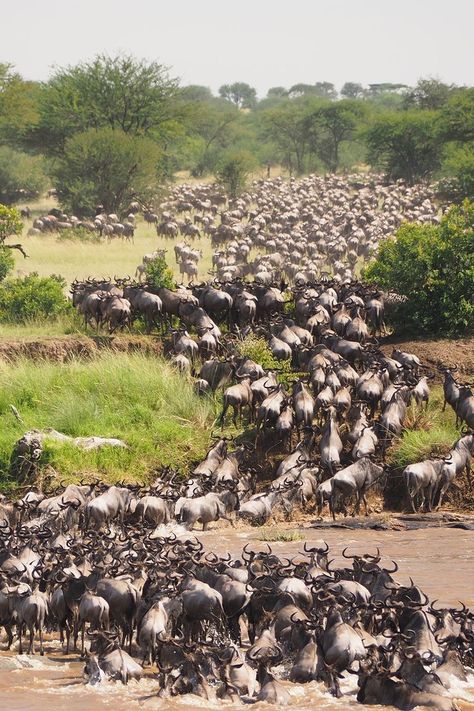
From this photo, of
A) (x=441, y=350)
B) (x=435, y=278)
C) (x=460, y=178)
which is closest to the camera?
(x=441, y=350)

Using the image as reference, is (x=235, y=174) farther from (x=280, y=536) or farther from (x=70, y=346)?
(x=280, y=536)

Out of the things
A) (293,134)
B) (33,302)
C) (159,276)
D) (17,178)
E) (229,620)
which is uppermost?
(293,134)

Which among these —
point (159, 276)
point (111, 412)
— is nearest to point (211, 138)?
point (159, 276)

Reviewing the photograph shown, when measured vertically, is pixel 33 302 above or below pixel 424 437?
above

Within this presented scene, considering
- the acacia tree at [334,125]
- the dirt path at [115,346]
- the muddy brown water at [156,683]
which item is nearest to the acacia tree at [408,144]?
the acacia tree at [334,125]

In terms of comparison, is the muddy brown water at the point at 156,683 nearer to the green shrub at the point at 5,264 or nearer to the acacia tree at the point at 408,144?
the green shrub at the point at 5,264

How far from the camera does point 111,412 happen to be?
20.0m

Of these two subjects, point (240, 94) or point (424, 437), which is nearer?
point (424, 437)

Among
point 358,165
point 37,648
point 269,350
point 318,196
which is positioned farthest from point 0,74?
point 37,648

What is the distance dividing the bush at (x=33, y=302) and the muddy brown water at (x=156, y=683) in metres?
11.3

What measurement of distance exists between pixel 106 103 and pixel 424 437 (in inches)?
1824

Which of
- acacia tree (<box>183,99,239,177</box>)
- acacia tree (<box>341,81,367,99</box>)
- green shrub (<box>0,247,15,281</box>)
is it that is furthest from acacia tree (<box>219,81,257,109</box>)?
green shrub (<box>0,247,15,281</box>)

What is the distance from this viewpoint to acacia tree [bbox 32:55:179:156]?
59094 millimetres

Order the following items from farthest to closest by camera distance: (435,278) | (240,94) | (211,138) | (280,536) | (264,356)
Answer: (240,94) → (211,138) → (435,278) → (264,356) → (280,536)
